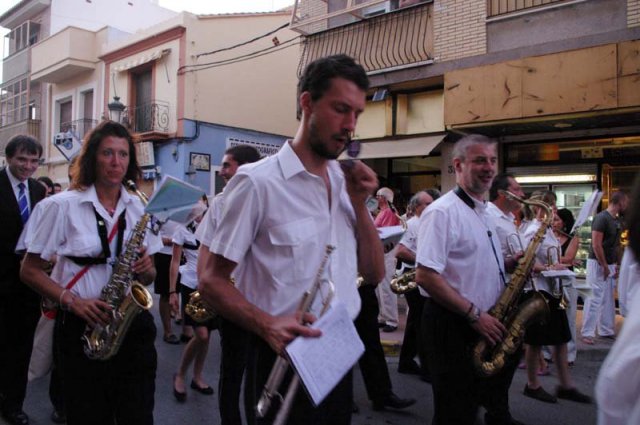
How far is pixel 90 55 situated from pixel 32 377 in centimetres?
2023

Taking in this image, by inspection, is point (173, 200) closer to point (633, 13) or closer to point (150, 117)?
point (633, 13)

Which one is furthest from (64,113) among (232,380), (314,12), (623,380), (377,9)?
(623,380)

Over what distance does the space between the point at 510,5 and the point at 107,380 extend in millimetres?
9476

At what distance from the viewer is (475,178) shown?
11.5 feet

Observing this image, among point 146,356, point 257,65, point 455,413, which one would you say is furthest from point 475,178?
point 257,65

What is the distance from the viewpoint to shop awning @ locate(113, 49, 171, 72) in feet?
57.9

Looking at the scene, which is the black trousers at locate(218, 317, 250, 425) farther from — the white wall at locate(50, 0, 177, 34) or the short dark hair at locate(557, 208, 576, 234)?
the white wall at locate(50, 0, 177, 34)

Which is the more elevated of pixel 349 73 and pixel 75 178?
pixel 349 73

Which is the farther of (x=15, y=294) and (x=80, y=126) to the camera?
(x=80, y=126)

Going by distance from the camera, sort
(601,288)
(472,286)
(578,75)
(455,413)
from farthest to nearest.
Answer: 1. (578,75)
2. (601,288)
3. (472,286)
4. (455,413)

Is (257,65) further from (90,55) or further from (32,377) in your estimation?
(32,377)

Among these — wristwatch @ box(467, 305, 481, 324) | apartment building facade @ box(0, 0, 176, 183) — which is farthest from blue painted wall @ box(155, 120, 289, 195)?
wristwatch @ box(467, 305, 481, 324)

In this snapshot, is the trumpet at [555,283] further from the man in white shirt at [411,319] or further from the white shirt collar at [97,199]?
the white shirt collar at [97,199]

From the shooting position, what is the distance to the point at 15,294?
4.44 m
